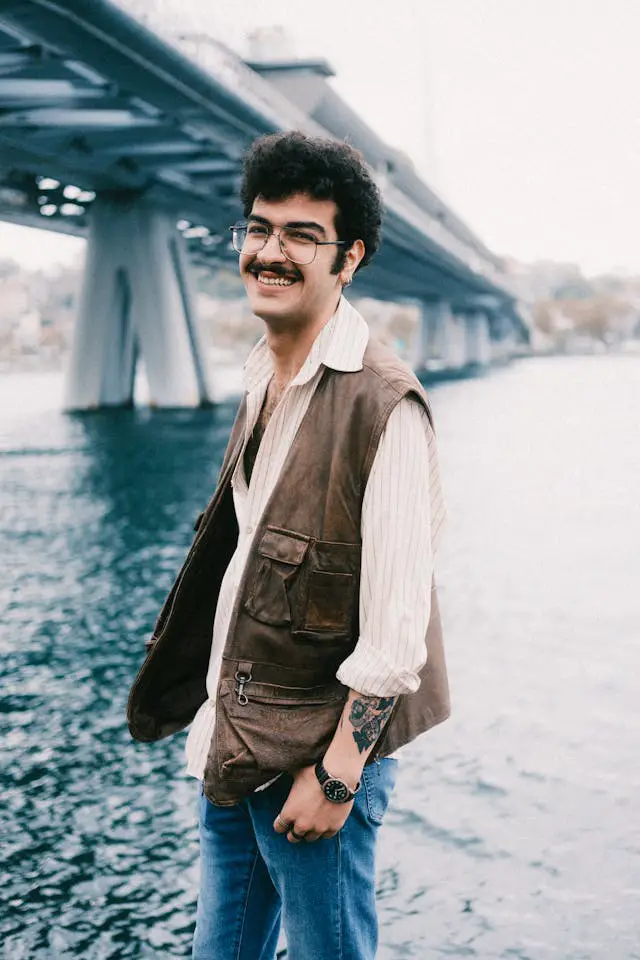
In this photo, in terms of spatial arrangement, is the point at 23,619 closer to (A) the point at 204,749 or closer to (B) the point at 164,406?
(A) the point at 204,749

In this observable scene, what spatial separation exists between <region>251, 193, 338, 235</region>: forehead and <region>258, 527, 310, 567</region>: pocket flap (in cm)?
61

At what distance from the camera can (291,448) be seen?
6.43ft

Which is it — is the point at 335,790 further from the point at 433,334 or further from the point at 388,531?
the point at 433,334

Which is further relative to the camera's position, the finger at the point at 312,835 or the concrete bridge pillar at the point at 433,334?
the concrete bridge pillar at the point at 433,334

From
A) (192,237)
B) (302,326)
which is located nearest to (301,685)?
(302,326)

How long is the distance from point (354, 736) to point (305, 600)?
0.27 meters

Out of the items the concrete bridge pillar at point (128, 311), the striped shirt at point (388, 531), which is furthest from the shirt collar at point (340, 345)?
the concrete bridge pillar at point (128, 311)

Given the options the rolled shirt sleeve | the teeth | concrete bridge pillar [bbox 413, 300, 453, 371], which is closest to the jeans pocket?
the rolled shirt sleeve

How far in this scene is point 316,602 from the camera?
1936 mm

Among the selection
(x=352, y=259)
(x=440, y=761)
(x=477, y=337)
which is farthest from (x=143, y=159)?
(x=477, y=337)

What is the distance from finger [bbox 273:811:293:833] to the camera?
1.89m

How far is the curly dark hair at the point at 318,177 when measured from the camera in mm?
1986

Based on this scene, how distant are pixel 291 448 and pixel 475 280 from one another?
55877 millimetres

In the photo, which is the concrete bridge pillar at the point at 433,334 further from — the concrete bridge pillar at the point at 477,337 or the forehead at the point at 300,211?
the forehead at the point at 300,211
